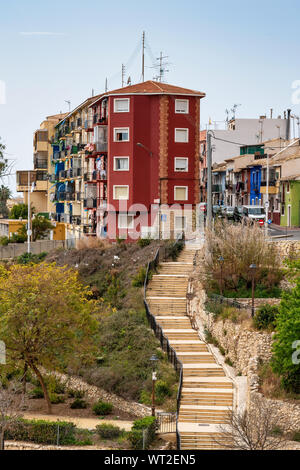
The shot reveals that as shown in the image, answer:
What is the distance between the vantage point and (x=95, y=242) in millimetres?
57625

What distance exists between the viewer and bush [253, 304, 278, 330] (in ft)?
111

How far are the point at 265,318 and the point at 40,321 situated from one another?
31.4 ft

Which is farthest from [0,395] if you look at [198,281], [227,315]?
[198,281]

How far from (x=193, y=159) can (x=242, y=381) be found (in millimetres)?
30721

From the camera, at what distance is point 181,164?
2411 inches

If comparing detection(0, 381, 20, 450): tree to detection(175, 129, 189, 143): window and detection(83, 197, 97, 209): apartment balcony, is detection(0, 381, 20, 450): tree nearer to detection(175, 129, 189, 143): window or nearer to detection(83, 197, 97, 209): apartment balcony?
detection(175, 129, 189, 143): window

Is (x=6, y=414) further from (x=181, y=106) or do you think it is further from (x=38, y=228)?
(x=38, y=228)

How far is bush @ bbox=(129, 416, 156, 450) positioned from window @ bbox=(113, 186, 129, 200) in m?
33.1

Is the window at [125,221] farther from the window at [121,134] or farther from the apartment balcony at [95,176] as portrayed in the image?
the window at [121,134]

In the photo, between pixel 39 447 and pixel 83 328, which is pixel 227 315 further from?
pixel 39 447

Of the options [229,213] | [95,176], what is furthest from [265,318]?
[95,176]

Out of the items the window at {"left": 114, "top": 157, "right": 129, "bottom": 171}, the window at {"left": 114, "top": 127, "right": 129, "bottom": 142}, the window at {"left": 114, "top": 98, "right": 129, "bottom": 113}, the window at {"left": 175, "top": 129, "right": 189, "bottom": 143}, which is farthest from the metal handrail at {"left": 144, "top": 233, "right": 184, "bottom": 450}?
the window at {"left": 114, "top": 98, "right": 129, "bottom": 113}

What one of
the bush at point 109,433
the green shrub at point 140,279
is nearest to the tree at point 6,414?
the bush at point 109,433

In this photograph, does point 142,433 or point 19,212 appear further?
point 19,212
